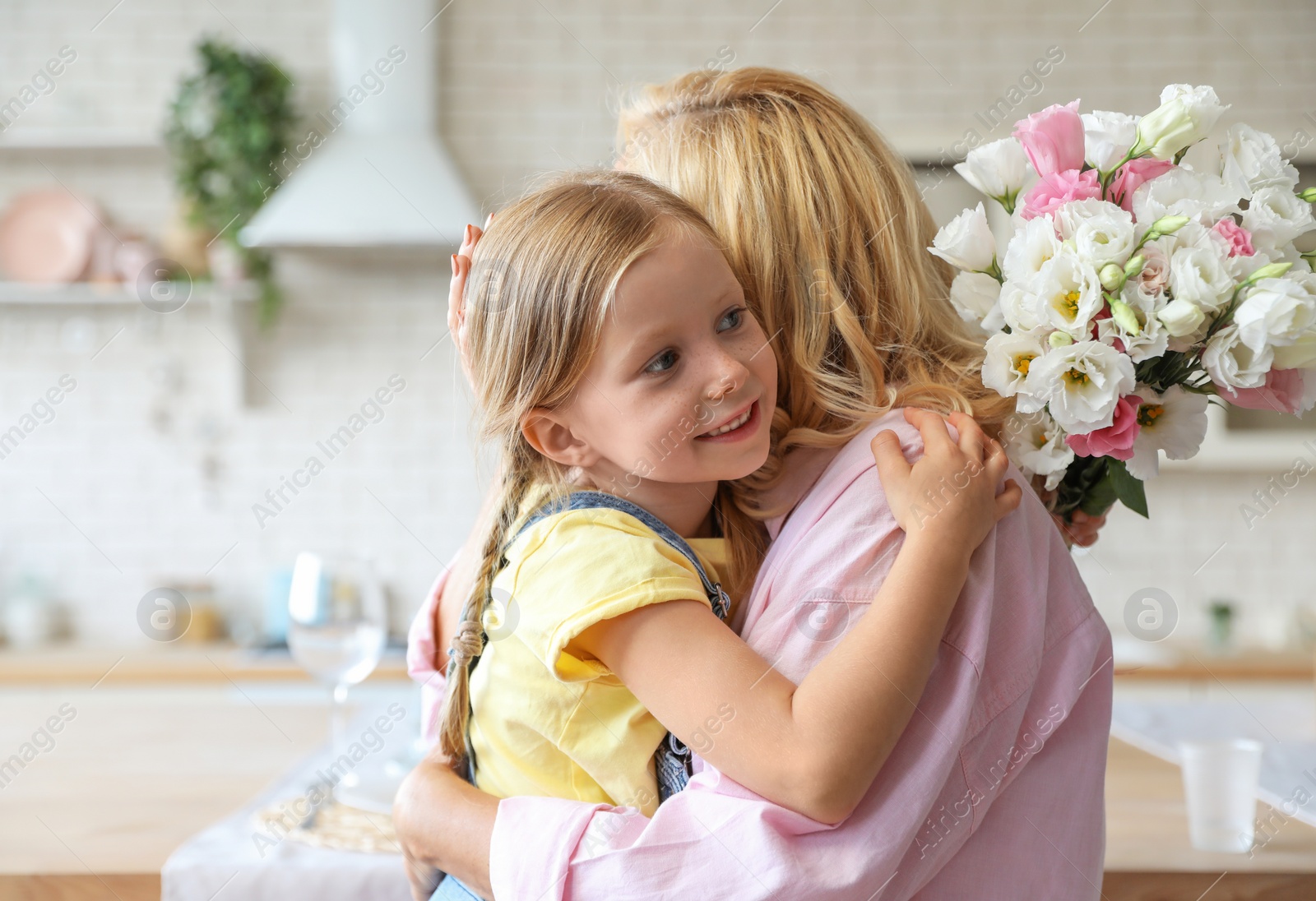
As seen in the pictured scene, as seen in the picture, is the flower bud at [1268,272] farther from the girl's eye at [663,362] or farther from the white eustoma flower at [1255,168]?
the girl's eye at [663,362]

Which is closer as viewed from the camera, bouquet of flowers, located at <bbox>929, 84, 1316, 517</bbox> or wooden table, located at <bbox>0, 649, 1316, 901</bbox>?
bouquet of flowers, located at <bbox>929, 84, 1316, 517</bbox>

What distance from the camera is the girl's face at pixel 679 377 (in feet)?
3.11

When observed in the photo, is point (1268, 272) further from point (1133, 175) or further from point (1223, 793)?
point (1223, 793)

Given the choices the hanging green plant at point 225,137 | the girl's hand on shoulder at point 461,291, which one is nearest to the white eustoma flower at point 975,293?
the girl's hand on shoulder at point 461,291

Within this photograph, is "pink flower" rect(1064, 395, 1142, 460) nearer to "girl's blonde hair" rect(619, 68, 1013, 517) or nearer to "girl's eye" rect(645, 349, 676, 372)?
"girl's blonde hair" rect(619, 68, 1013, 517)

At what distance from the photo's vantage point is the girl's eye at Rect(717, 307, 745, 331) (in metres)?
0.99

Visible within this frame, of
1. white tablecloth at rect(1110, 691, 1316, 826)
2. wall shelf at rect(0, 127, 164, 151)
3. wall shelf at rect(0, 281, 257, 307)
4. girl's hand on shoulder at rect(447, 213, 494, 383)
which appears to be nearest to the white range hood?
wall shelf at rect(0, 281, 257, 307)

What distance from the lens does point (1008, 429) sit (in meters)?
1.06

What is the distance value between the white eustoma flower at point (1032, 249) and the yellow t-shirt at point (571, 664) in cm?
39

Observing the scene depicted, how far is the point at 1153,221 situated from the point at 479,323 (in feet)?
1.99

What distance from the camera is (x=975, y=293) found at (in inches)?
41.9

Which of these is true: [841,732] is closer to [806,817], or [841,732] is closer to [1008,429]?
[806,817]

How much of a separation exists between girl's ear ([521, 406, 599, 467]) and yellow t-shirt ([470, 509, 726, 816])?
0.09 meters

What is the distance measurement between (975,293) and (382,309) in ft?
9.33
